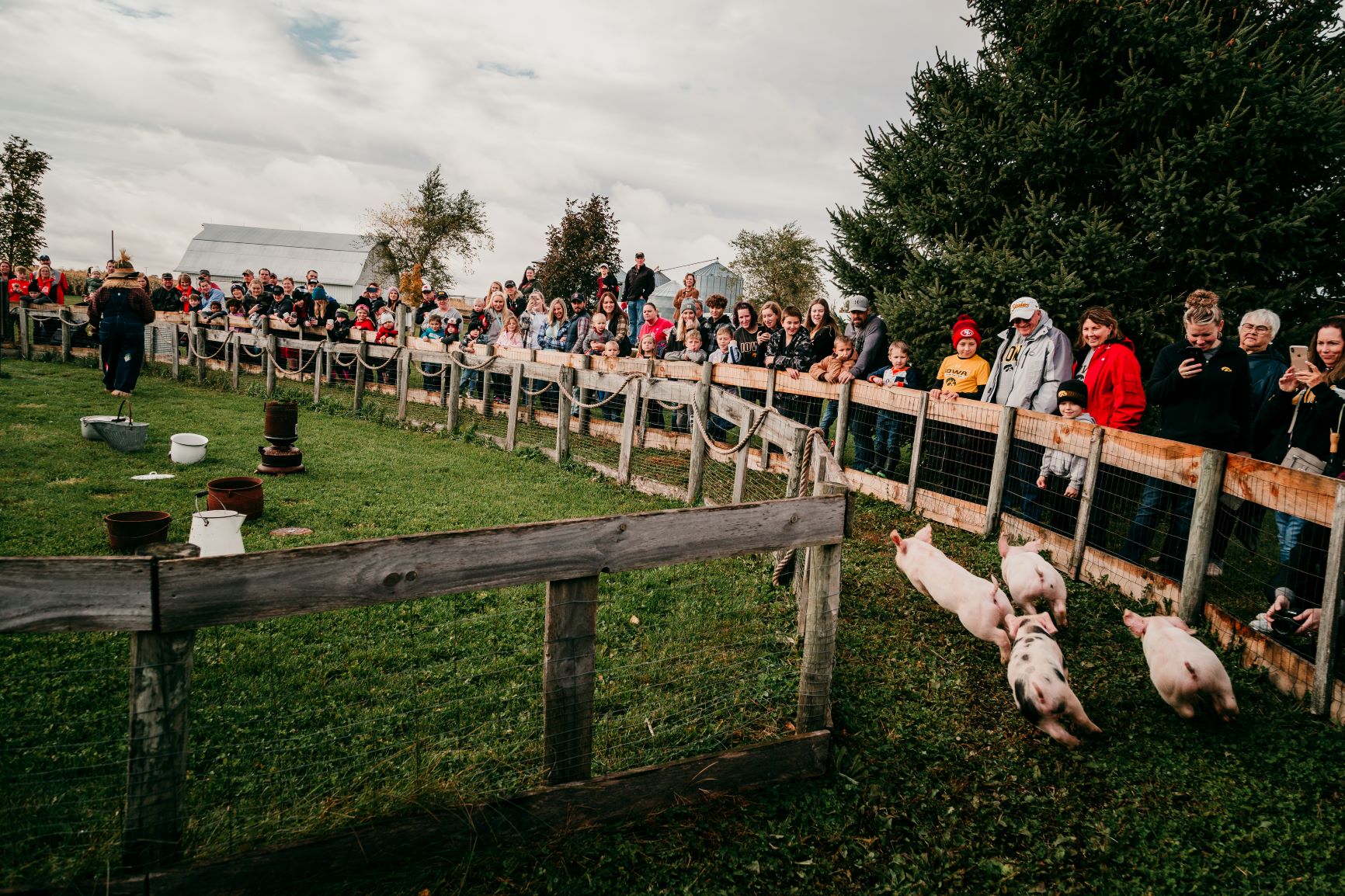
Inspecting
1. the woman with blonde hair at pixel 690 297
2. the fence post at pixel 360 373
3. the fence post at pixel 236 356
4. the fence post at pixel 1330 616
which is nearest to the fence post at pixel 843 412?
the woman with blonde hair at pixel 690 297

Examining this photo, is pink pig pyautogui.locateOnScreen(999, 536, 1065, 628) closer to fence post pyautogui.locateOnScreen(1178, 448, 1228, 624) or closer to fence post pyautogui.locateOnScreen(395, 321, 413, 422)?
fence post pyautogui.locateOnScreen(1178, 448, 1228, 624)

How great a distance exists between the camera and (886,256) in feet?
37.3

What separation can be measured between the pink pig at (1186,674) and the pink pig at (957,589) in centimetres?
75

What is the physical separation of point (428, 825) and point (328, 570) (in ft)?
3.33

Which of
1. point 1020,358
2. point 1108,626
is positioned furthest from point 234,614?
point 1020,358

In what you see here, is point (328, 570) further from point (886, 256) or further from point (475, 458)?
point (886, 256)

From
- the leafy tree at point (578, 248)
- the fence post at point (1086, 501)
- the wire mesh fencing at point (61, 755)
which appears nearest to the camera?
the wire mesh fencing at point (61, 755)

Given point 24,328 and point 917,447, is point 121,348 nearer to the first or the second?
point 24,328

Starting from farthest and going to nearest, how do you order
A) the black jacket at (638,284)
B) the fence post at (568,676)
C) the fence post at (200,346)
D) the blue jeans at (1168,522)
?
the fence post at (200,346) → the black jacket at (638,284) → the blue jeans at (1168,522) → the fence post at (568,676)

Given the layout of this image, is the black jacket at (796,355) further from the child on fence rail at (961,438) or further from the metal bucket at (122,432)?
the metal bucket at (122,432)

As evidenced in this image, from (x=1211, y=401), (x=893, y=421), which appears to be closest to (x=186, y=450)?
(x=893, y=421)

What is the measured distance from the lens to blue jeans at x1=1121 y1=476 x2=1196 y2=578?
5523mm

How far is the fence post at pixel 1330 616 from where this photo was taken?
13.0ft

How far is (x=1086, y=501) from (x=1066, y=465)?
54cm
